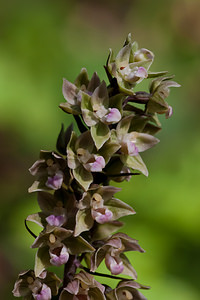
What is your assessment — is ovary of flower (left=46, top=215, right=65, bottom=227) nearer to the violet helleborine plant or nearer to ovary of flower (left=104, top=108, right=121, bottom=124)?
the violet helleborine plant

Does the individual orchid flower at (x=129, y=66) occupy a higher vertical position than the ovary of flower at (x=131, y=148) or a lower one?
higher

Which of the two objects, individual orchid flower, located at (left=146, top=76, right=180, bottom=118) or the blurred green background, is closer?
individual orchid flower, located at (left=146, top=76, right=180, bottom=118)

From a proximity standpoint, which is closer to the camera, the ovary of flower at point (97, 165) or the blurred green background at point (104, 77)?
the ovary of flower at point (97, 165)

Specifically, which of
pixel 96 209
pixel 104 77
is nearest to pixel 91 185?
pixel 96 209

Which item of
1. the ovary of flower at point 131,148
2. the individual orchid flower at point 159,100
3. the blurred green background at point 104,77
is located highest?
Result: the individual orchid flower at point 159,100

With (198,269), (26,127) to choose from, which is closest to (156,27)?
(26,127)

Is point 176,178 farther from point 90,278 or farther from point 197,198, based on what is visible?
point 90,278

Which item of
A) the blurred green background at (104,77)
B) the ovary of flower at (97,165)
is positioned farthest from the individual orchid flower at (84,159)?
the blurred green background at (104,77)

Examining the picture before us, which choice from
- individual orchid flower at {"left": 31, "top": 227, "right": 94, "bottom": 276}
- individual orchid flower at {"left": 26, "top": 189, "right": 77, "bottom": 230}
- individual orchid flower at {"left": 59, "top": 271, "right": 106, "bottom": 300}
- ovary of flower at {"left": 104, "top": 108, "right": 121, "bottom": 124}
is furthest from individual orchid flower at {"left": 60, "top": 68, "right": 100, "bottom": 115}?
individual orchid flower at {"left": 59, "top": 271, "right": 106, "bottom": 300}

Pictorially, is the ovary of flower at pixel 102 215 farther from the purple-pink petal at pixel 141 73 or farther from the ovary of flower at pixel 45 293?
the purple-pink petal at pixel 141 73
